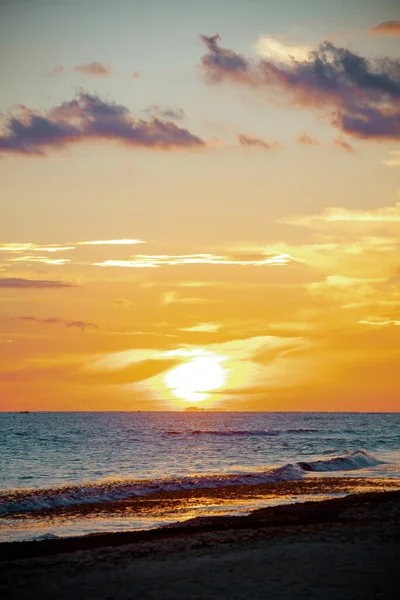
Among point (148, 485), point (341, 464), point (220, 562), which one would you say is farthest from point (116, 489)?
point (341, 464)

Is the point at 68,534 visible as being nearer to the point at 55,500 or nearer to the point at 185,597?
the point at 55,500

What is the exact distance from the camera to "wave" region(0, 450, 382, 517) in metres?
30.3

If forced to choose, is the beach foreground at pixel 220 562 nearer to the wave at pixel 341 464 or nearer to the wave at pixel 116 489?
the wave at pixel 116 489

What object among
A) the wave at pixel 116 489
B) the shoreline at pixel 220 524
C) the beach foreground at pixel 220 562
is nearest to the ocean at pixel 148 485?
the wave at pixel 116 489

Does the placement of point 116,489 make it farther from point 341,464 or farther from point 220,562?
point 341,464

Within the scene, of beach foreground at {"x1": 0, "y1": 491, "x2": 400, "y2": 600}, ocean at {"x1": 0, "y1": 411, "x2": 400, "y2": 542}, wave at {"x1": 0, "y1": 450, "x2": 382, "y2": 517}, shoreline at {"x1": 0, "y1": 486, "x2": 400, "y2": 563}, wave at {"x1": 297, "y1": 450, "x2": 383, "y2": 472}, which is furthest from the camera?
wave at {"x1": 297, "y1": 450, "x2": 383, "y2": 472}

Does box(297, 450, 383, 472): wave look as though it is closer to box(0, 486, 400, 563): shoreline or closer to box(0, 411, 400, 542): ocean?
box(0, 411, 400, 542): ocean

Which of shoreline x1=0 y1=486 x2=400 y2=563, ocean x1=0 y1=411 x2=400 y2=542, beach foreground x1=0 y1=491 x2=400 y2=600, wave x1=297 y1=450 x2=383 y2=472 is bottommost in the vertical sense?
wave x1=297 y1=450 x2=383 y2=472

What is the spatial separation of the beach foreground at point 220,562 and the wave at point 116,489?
9.80 metres

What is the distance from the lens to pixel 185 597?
12.8 metres

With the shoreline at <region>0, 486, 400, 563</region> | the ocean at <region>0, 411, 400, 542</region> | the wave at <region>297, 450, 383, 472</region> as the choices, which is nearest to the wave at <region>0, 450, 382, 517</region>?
the ocean at <region>0, 411, 400, 542</region>

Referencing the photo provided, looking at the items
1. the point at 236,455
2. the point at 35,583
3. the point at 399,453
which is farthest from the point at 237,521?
the point at 399,453

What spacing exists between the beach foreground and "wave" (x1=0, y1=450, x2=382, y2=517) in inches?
386

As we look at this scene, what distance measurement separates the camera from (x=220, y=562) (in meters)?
15.7
